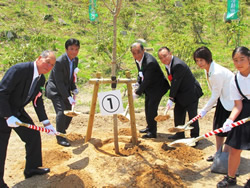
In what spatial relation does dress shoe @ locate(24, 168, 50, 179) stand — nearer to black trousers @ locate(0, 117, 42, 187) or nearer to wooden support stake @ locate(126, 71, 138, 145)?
black trousers @ locate(0, 117, 42, 187)

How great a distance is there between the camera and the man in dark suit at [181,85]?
4.32 m

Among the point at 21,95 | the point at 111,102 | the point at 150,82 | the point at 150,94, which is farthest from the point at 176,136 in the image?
the point at 21,95

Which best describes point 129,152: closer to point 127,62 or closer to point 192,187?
point 192,187

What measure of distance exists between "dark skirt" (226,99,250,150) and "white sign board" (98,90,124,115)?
1445 millimetres

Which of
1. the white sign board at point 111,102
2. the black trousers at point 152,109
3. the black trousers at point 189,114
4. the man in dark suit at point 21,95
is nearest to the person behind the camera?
the man in dark suit at point 21,95

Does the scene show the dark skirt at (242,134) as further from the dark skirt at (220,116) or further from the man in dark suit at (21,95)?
the man in dark suit at (21,95)

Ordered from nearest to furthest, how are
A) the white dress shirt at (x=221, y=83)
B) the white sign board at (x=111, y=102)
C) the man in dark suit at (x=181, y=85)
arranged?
the white dress shirt at (x=221, y=83), the white sign board at (x=111, y=102), the man in dark suit at (x=181, y=85)

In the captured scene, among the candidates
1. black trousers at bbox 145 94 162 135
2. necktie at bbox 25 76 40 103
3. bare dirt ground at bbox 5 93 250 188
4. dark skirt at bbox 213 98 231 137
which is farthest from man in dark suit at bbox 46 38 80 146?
dark skirt at bbox 213 98 231 137

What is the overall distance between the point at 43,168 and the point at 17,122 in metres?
0.88

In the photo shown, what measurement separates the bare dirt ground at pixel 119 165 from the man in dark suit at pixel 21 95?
41 cm

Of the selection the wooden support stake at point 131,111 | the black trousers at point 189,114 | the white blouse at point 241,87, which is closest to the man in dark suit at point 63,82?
the wooden support stake at point 131,111

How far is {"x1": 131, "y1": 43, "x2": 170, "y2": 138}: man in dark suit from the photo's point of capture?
14.6 ft

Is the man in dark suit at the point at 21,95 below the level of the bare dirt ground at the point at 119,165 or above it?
above

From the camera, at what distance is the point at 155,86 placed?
475 cm
